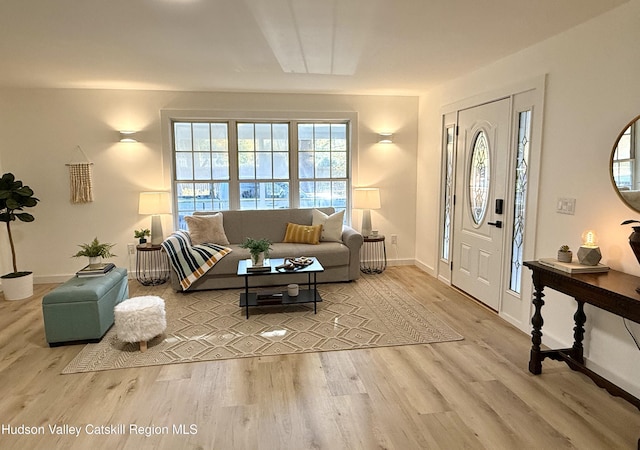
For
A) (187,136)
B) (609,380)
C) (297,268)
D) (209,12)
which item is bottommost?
(609,380)

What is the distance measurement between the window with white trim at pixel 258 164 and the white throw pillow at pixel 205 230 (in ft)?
1.74

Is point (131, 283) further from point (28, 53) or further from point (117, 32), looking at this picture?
point (117, 32)

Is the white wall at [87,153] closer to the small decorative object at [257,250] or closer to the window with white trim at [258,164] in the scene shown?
the window with white trim at [258,164]

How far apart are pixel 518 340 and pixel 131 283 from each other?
14.8 feet

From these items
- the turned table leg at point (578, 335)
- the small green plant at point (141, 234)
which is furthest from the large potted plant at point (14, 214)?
the turned table leg at point (578, 335)

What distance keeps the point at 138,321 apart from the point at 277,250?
1.97 m

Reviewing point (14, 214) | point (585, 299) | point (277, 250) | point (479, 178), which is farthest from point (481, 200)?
point (14, 214)

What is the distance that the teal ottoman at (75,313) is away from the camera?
309cm

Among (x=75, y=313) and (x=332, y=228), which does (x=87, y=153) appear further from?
(x=332, y=228)

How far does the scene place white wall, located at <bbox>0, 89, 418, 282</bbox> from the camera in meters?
4.76

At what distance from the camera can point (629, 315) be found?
6.68 ft

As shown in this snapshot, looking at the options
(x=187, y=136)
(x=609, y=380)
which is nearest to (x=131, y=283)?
(x=187, y=136)

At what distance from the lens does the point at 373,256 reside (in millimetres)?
5699

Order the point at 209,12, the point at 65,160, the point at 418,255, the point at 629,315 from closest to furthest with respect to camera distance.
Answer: the point at 629,315 → the point at 209,12 → the point at 65,160 → the point at 418,255
